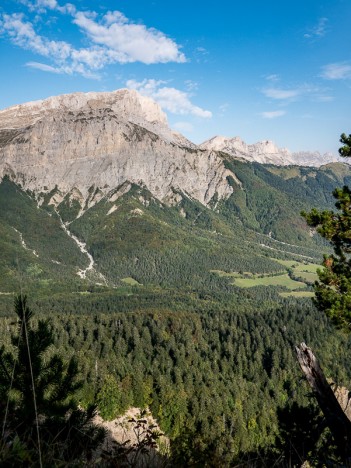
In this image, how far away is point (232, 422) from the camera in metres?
67.2

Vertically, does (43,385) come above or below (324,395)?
below

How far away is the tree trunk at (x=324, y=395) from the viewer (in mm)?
10359

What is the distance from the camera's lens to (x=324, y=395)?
10953mm

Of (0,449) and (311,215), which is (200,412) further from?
(0,449)

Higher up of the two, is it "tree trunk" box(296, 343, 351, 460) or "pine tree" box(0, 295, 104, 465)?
"tree trunk" box(296, 343, 351, 460)

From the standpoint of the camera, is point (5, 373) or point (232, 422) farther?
point (232, 422)

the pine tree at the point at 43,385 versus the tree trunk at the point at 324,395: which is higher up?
the tree trunk at the point at 324,395

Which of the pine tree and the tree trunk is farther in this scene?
the pine tree

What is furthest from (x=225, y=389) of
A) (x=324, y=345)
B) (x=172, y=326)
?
(x=324, y=345)

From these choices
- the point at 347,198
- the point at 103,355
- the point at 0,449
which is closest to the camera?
the point at 0,449

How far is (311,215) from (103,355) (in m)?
94.1

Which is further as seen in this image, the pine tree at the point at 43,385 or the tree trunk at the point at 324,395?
the pine tree at the point at 43,385

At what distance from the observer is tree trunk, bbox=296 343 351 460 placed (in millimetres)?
10359

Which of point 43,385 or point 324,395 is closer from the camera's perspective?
point 324,395
